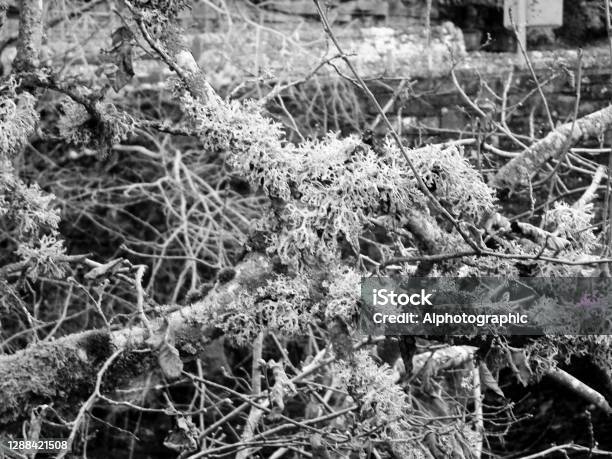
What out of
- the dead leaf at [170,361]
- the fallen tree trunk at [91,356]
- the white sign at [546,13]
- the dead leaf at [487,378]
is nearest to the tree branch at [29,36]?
the fallen tree trunk at [91,356]

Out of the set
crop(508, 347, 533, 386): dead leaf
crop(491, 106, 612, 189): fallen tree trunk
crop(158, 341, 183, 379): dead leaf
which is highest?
crop(491, 106, 612, 189): fallen tree trunk

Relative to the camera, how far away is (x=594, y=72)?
16.9 ft

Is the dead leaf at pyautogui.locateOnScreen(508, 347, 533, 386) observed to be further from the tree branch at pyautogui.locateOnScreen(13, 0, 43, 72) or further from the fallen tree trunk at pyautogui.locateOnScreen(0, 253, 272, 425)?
the tree branch at pyautogui.locateOnScreen(13, 0, 43, 72)

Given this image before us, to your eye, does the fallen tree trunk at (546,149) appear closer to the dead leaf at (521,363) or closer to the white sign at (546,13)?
the dead leaf at (521,363)

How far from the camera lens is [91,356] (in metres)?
2.23

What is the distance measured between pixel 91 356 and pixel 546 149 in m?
1.34

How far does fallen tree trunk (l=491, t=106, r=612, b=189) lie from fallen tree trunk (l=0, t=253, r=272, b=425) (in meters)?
0.74

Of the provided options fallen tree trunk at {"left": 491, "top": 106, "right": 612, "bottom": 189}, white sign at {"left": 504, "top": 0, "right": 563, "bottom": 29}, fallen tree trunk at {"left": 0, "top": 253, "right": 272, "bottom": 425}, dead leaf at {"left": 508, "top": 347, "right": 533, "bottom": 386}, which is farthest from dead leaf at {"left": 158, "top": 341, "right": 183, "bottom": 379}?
white sign at {"left": 504, "top": 0, "right": 563, "bottom": 29}

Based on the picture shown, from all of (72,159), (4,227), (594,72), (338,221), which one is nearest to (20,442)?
(338,221)

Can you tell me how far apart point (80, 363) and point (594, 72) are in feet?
12.6

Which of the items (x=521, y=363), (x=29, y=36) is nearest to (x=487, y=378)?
(x=521, y=363)

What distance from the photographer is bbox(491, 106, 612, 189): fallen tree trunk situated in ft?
Result: 8.05

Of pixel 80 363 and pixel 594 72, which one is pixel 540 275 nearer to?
pixel 80 363

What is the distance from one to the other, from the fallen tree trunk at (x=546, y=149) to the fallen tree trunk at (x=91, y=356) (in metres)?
0.74
